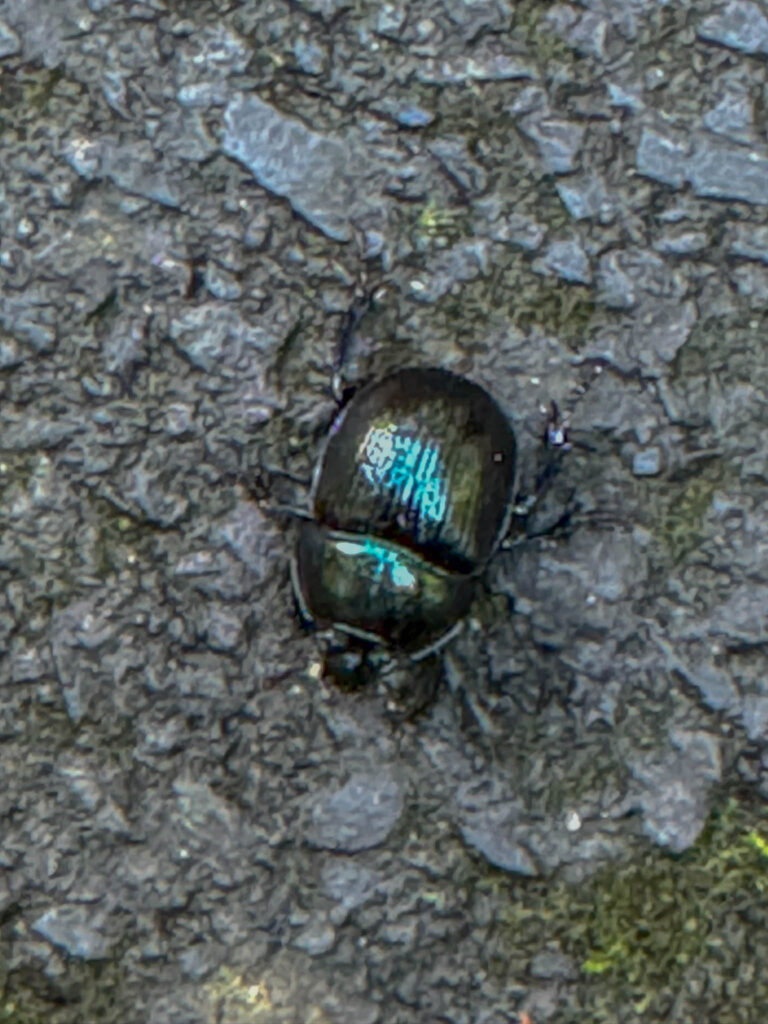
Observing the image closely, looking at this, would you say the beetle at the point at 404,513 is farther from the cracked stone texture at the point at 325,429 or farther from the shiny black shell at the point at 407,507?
the cracked stone texture at the point at 325,429

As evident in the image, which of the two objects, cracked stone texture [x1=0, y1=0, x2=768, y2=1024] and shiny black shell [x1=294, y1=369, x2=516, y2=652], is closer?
shiny black shell [x1=294, y1=369, x2=516, y2=652]

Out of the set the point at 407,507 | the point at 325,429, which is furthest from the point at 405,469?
the point at 325,429

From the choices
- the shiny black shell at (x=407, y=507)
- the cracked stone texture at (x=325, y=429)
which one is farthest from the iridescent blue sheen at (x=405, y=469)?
the cracked stone texture at (x=325, y=429)

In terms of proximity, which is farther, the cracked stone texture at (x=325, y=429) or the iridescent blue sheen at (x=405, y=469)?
the cracked stone texture at (x=325, y=429)

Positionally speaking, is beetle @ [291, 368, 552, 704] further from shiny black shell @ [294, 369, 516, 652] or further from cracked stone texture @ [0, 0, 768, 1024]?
cracked stone texture @ [0, 0, 768, 1024]

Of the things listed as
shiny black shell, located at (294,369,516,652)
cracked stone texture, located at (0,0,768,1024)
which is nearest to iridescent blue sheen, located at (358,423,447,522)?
shiny black shell, located at (294,369,516,652)

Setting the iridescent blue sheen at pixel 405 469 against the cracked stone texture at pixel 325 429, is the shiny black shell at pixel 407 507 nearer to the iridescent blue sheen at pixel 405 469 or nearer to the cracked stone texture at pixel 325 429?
the iridescent blue sheen at pixel 405 469

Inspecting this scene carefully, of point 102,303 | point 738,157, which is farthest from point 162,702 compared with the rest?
point 738,157

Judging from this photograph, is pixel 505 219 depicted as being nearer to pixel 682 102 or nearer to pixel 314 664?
pixel 682 102
